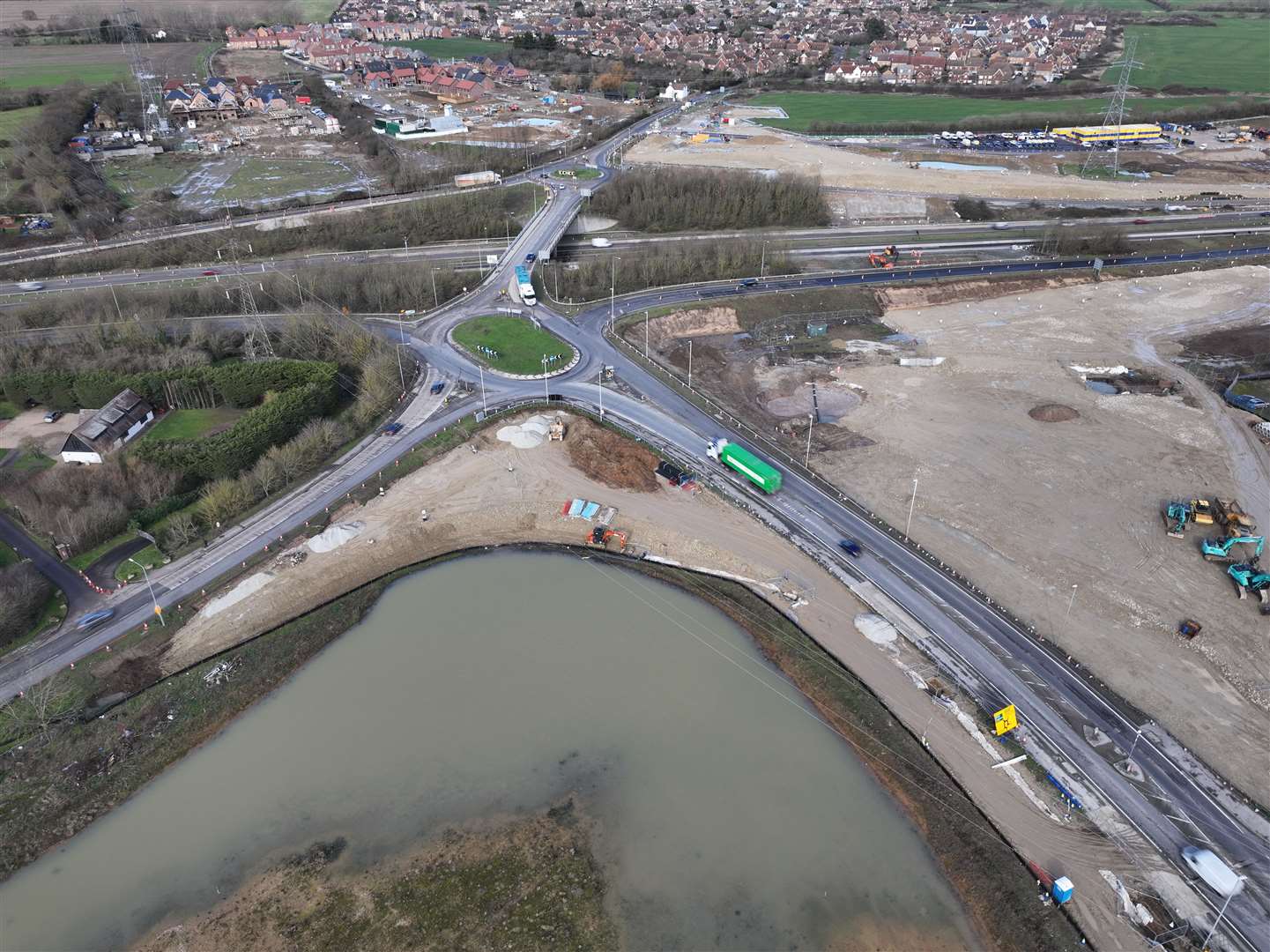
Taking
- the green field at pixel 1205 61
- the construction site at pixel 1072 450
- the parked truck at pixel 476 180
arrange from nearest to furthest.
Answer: the construction site at pixel 1072 450
the parked truck at pixel 476 180
the green field at pixel 1205 61

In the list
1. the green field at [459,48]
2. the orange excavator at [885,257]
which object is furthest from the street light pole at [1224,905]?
the green field at [459,48]

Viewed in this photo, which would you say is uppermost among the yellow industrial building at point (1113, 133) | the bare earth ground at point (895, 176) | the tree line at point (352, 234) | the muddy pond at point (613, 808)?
the yellow industrial building at point (1113, 133)

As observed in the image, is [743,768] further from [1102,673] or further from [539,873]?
[1102,673]

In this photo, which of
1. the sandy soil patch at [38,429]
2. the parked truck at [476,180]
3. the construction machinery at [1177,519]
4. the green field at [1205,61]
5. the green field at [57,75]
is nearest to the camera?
the construction machinery at [1177,519]

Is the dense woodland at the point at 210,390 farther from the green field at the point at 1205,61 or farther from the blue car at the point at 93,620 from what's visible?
the green field at the point at 1205,61

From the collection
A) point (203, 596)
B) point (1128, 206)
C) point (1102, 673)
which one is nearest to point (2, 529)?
point (203, 596)

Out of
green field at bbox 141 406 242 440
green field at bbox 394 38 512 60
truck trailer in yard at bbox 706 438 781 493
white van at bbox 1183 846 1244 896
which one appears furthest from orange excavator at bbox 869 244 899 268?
green field at bbox 394 38 512 60
